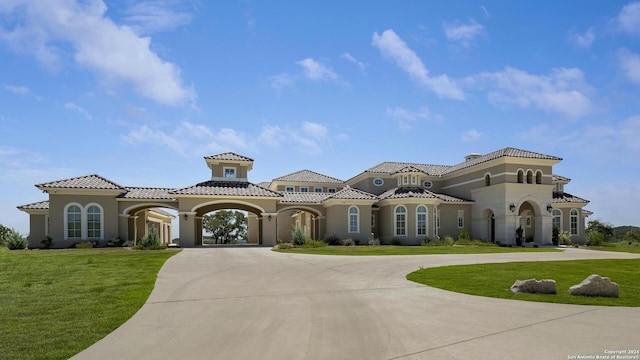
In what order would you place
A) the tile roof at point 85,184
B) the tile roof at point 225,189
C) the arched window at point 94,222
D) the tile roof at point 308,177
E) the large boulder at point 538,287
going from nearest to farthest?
1. the large boulder at point 538,287
2. the tile roof at point 85,184
3. the arched window at point 94,222
4. the tile roof at point 225,189
5. the tile roof at point 308,177

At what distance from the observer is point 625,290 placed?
1076cm

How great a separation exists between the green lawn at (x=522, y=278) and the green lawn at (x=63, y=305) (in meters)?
8.19

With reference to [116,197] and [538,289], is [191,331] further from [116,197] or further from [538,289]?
[116,197]

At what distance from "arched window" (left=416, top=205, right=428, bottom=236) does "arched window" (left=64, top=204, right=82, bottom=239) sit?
27.4m

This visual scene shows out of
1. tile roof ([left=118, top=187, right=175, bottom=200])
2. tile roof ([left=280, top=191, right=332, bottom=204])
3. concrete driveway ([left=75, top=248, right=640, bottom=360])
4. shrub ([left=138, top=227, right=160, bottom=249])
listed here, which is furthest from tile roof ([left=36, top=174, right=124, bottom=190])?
concrete driveway ([left=75, top=248, right=640, bottom=360])

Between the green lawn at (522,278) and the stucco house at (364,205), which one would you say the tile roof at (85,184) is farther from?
the green lawn at (522,278)

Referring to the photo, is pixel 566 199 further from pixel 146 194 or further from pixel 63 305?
pixel 63 305

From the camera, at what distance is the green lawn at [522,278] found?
9.49 meters

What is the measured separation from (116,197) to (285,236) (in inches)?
846

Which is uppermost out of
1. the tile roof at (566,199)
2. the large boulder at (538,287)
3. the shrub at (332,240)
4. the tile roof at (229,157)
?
the tile roof at (229,157)

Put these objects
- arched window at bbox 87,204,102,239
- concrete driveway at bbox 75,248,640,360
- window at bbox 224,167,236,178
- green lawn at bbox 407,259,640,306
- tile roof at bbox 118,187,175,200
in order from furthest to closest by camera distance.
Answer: window at bbox 224,167,236,178
tile roof at bbox 118,187,175,200
arched window at bbox 87,204,102,239
green lawn at bbox 407,259,640,306
concrete driveway at bbox 75,248,640,360

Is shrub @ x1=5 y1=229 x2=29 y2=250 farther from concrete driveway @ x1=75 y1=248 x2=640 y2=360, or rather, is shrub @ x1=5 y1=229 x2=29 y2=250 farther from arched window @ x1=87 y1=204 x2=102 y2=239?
concrete driveway @ x1=75 y1=248 x2=640 y2=360

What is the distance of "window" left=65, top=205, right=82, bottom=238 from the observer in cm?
3100

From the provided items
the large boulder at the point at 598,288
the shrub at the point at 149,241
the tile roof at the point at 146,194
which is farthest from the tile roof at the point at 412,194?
the large boulder at the point at 598,288
